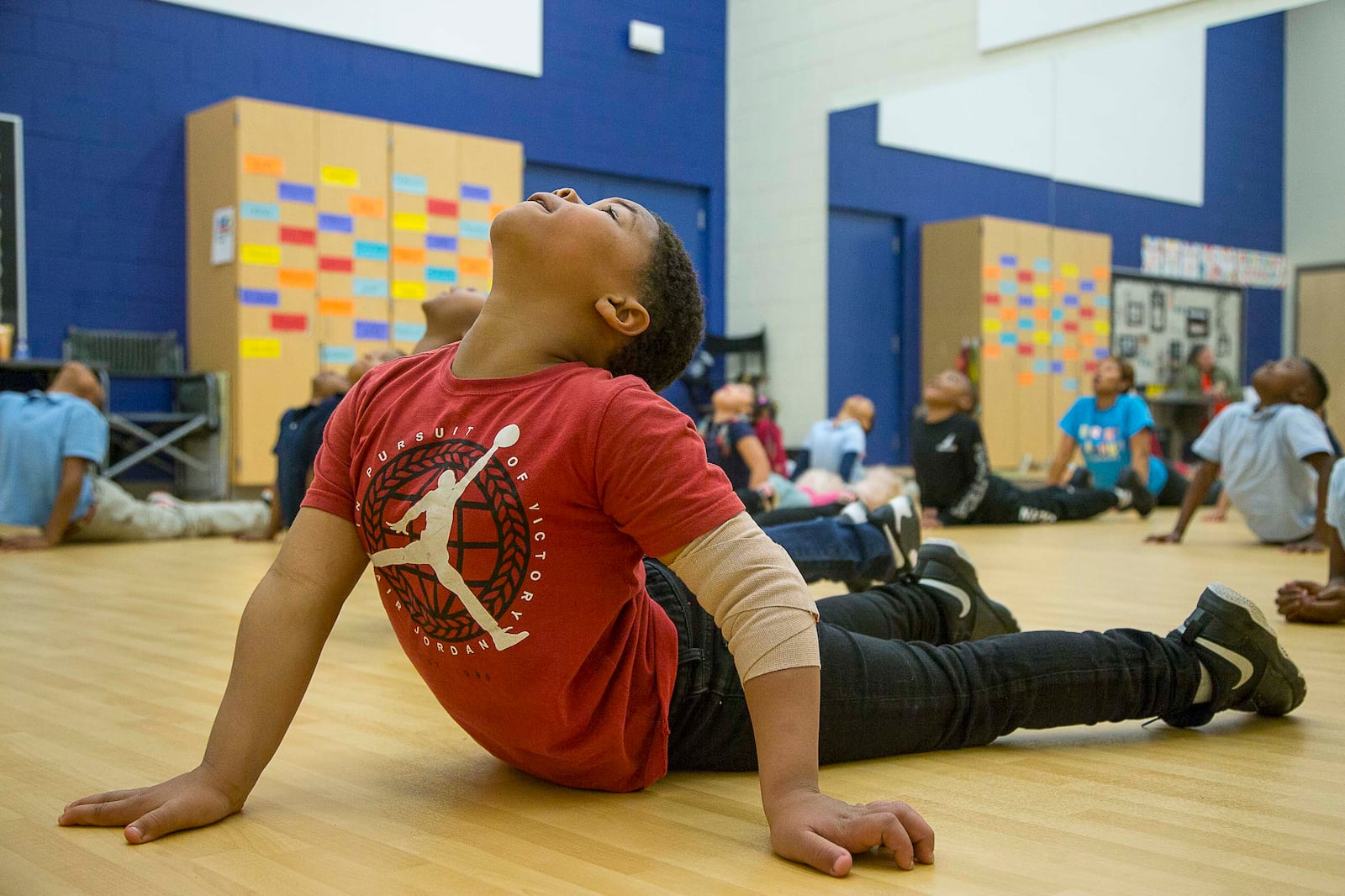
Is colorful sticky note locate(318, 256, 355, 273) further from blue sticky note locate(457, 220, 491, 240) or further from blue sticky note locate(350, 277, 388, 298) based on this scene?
blue sticky note locate(457, 220, 491, 240)

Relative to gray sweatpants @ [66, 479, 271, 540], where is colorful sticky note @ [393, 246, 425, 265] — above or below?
above

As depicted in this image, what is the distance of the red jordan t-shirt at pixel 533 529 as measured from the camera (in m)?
1.20

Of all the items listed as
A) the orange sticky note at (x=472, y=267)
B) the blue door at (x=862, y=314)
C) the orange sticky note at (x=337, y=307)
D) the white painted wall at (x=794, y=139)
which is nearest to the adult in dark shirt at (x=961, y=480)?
the blue door at (x=862, y=314)

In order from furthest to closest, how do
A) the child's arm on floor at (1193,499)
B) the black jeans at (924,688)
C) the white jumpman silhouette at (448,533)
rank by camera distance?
the child's arm on floor at (1193,499) → the black jeans at (924,688) → the white jumpman silhouette at (448,533)

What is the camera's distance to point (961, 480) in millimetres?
6352

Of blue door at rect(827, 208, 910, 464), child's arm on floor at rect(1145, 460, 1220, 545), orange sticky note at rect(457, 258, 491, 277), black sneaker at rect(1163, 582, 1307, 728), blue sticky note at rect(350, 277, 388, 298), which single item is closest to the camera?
black sneaker at rect(1163, 582, 1307, 728)

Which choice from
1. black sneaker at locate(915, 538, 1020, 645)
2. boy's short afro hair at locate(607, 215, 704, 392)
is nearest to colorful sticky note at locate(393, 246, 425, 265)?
black sneaker at locate(915, 538, 1020, 645)

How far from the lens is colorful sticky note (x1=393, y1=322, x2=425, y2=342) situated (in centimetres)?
710

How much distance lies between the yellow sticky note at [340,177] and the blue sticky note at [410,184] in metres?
0.24

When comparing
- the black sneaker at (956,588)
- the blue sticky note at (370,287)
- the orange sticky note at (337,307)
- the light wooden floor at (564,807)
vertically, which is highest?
the blue sticky note at (370,287)

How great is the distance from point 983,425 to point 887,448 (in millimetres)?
896

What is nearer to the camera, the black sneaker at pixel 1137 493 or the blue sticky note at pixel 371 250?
the black sneaker at pixel 1137 493

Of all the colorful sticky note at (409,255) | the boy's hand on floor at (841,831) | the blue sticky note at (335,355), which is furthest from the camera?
the colorful sticky note at (409,255)

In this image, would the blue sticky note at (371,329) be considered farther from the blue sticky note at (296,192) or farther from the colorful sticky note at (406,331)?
the blue sticky note at (296,192)
